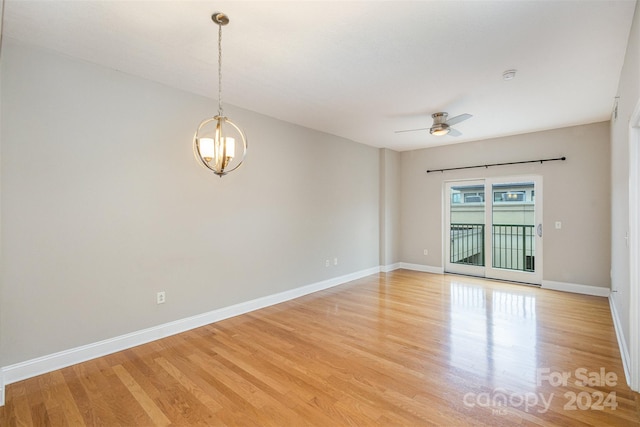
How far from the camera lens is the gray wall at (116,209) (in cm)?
251

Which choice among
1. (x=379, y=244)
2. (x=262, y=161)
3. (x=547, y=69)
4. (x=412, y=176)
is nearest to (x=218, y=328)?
(x=262, y=161)

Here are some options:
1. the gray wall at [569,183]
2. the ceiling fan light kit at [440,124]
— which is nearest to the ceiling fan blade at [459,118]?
the ceiling fan light kit at [440,124]

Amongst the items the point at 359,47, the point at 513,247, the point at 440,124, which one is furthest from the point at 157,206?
the point at 513,247

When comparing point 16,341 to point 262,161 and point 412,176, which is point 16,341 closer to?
point 262,161

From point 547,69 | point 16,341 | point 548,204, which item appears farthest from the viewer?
point 548,204

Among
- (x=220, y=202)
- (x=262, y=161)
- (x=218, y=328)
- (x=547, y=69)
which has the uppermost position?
(x=547, y=69)

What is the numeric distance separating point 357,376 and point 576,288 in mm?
4639

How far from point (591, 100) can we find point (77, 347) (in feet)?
20.9

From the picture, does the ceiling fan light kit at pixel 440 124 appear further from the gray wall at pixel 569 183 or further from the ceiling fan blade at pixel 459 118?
the gray wall at pixel 569 183

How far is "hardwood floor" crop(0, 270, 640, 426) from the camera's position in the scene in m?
2.04

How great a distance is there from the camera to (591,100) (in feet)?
12.6

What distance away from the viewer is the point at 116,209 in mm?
2996

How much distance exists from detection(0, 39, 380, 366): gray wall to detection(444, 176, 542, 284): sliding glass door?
12.6 ft

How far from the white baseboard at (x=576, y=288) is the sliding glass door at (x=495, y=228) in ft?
0.50
